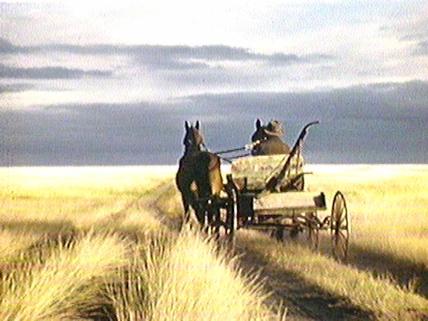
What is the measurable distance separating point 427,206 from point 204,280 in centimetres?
204

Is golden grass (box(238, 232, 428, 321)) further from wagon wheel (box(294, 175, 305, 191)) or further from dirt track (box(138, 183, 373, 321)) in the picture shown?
wagon wheel (box(294, 175, 305, 191))

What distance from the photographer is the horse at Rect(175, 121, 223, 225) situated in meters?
9.30

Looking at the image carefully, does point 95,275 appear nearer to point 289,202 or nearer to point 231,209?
point 289,202

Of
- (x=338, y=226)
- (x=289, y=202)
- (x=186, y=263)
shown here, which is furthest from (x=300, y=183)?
(x=186, y=263)

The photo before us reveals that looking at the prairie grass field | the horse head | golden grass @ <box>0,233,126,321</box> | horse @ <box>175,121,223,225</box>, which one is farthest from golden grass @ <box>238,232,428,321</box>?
golden grass @ <box>0,233,126,321</box>

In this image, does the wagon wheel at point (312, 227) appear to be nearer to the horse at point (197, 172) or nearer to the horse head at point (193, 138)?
the horse at point (197, 172)

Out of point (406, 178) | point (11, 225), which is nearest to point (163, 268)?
point (11, 225)

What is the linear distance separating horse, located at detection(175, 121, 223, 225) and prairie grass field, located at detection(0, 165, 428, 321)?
439 mm

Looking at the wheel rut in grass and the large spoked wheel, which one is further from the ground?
the large spoked wheel

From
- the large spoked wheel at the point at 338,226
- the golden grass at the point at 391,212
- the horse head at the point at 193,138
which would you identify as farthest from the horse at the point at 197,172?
the large spoked wheel at the point at 338,226

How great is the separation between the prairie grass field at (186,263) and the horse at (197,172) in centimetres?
44

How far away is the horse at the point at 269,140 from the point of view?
8.91m

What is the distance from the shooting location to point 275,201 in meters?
8.31

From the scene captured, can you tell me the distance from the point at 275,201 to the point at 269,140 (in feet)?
2.55
